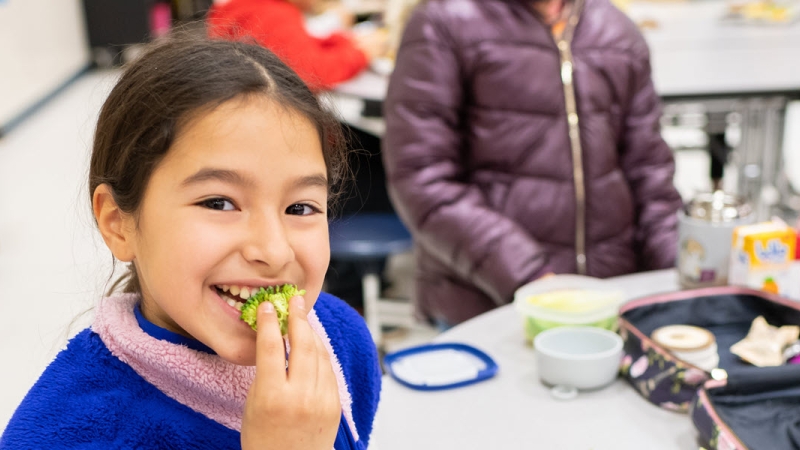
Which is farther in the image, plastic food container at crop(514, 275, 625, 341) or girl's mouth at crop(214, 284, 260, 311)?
plastic food container at crop(514, 275, 625, 341)

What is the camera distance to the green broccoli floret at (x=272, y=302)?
2.69 feet

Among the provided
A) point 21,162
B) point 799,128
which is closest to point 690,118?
point 799,128

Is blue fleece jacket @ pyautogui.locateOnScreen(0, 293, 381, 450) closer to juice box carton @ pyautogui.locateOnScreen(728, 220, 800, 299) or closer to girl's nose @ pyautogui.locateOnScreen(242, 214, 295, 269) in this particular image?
girl's nose @ pyautogui.locateOnScreen(242, 214, 295, 269)

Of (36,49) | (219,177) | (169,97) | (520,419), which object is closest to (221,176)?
(219,177)

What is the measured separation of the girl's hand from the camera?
2.53 feet

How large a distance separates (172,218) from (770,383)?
31.3 inches

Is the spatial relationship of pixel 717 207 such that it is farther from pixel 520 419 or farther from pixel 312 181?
Result: pixel 312 181

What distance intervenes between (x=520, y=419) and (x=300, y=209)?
0.51 meters

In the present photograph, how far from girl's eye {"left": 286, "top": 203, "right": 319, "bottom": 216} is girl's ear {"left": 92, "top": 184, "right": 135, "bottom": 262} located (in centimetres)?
17

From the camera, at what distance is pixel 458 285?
195 cm

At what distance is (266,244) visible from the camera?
82 cm

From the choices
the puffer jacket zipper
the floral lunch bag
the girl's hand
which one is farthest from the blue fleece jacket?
the puffer jacket zipper

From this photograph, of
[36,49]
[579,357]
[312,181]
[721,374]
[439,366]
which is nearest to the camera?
[312,181]

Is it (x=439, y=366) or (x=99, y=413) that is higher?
(x=99, y=413)
